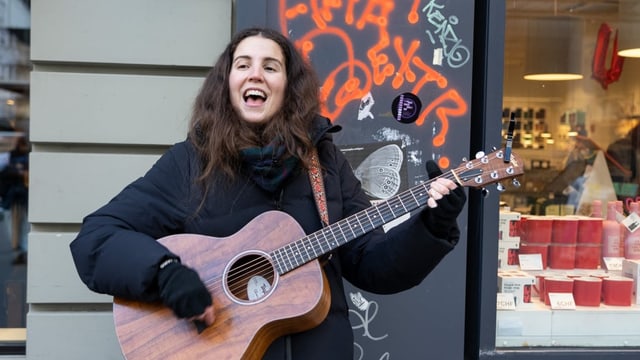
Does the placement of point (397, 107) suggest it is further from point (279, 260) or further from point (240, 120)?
point (279, 260)

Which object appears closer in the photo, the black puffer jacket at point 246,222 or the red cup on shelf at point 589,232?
the black puffer jacket at point 246,222

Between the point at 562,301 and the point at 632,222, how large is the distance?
2.70ft

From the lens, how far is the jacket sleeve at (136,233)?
187 cm

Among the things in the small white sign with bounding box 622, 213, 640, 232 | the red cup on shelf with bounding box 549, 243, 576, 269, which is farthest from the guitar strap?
the small white sign with bounding box 622, 213, 640, 232

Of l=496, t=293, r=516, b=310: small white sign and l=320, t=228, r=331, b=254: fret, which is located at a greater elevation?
l=320, t=228, r=331, b=254: fret

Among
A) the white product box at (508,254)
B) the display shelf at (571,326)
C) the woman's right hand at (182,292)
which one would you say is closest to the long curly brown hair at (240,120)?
the woman's right hand at (182,292)

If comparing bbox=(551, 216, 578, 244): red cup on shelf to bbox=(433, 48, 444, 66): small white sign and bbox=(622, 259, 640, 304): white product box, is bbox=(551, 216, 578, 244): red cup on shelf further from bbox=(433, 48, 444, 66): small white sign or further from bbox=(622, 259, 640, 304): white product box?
bbox=(433, 48, 444, 66): small white sign

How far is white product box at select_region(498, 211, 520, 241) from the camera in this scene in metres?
3.65

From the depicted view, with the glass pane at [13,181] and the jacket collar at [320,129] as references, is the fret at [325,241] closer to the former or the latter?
the jacket collar at [320,129]

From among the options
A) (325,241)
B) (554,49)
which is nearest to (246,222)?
(325,241)

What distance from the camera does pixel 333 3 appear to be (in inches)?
126

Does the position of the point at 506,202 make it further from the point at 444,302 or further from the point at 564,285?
the point at 444,302

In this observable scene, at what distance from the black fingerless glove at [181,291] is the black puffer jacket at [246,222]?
0.20ft

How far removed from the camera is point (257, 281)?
6.71 ft
